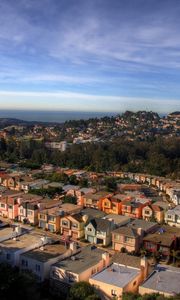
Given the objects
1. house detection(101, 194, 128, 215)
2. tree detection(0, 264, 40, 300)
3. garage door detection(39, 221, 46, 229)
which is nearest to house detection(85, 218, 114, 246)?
garage door detection(39, 221, 46, 229)

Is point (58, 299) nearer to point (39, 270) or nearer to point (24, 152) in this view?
point (39, 270)

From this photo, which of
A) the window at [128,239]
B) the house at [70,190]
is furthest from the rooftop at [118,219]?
the house at [70,190]

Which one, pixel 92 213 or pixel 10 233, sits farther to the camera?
pixel 92 213

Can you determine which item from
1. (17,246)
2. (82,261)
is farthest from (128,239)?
(17,246)

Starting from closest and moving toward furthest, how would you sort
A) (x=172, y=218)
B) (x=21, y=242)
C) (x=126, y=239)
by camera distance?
(x=21, y=242) < (x=126, y=239) < (x=172, y=218)

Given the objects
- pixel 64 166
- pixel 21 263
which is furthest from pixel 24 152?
pixel 21 263

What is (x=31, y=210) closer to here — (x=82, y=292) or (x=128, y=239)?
(x=128, y=239)
